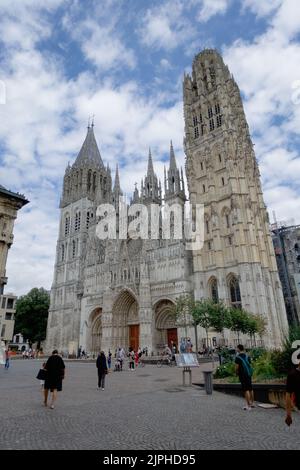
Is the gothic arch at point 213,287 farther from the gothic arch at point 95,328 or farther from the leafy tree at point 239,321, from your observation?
the gothic arch at point 95,328

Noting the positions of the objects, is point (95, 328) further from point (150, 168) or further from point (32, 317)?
point (150, 168)

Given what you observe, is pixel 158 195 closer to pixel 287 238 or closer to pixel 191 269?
pixel 191 269

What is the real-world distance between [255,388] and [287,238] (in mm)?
42758

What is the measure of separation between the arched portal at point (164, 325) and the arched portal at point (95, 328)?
10.6 m

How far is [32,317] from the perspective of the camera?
55.9 metres

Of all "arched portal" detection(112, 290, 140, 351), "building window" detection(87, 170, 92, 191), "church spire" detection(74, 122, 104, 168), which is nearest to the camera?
"arched portal" detection(112, 290, 140, 351)

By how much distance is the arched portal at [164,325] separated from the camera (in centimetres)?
3759

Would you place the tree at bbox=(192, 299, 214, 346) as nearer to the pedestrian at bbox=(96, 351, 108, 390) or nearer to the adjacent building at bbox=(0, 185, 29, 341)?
the pedestrian at bbox=(96, 351, 108, 390)

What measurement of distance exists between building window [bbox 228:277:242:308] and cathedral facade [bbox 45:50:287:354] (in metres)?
0.12

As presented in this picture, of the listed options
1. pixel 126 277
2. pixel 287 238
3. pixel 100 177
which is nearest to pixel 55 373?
pixel 126 277

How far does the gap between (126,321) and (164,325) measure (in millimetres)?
6584

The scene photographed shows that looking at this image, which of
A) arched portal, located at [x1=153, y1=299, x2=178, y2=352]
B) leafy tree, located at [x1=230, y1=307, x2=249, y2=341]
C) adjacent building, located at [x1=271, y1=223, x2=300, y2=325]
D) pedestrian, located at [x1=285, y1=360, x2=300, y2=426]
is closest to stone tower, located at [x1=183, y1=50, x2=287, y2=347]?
arched portal, located at [x1=153, y1=299, x2=178, y2=352]

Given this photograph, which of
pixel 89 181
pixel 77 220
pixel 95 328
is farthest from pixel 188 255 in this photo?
pixel 89 181

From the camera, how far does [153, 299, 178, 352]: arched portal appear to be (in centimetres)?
3759
